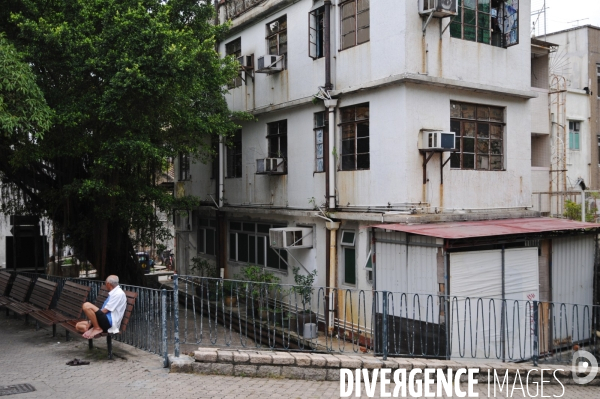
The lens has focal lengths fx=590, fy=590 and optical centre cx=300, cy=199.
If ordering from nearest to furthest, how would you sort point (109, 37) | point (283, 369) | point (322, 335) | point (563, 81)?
point (283, 369) < point (109, 37) < point (322, 335) < point (563, 81)

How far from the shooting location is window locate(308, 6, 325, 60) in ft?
48.8

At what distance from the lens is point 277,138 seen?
1669 cm

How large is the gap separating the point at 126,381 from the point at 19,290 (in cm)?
574

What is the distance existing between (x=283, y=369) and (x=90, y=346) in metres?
3.24

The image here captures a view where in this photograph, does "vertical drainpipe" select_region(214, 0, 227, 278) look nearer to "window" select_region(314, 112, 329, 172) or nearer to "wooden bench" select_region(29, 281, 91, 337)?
"window" select_region(314, 112, 329, 172)

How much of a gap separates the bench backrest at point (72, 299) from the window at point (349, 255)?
6.20m

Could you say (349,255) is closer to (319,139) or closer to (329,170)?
(329,170)

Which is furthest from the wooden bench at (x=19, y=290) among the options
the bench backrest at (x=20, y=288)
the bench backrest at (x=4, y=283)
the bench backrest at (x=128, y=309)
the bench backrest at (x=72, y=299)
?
the bench backrest at (x=128, y=309)

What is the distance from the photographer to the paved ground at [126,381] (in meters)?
7.11

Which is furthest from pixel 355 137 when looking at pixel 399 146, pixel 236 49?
pixel 236 49

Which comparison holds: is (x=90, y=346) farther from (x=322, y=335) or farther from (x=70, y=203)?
(x=70, y=203)

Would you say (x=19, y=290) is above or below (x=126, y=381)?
above

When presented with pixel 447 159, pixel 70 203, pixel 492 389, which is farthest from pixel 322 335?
pixel 70 203

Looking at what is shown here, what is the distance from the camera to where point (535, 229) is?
38.7 feet
